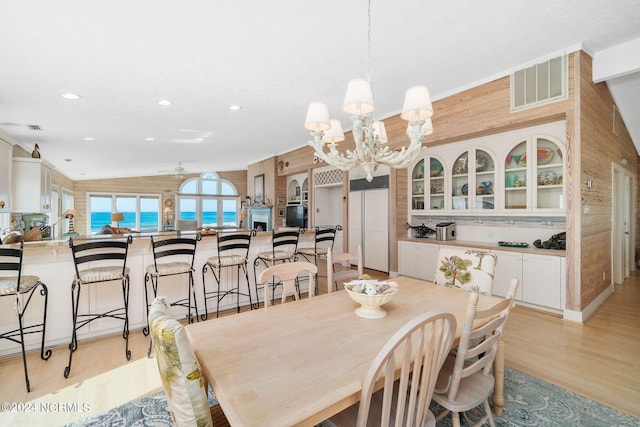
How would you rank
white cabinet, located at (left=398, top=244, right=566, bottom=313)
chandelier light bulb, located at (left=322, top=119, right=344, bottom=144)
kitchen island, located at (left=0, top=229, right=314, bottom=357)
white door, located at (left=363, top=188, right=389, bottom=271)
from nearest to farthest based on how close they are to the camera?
chandelier light bulb, located at (left=322, top=119, right=344, bottom=144) → kitchen island, located at (left=0, top=229, right=314, bottom=357) → white cabinet, located at (left=398, top=244, right=566, bottom=313) → white door, located at (left=363, top=188, right=389, bottom=271)

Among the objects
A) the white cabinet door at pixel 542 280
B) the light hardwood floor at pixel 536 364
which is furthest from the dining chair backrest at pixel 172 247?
the white cabinet door at pixel 542 280

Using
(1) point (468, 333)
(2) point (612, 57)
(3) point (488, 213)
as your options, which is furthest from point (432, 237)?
(1) point (468, 333)

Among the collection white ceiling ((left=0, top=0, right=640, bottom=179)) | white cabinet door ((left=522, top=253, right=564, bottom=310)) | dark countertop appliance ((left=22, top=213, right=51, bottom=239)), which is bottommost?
white cabinet door ((left=522, top=253, right=564, bottom=310))

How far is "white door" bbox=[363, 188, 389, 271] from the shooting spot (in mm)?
5473

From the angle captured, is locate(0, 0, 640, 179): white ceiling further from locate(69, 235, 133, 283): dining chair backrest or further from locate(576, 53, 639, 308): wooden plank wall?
locate(69, 235, 133, 283): dining chair backrest

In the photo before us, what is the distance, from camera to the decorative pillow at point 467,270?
2.28 m

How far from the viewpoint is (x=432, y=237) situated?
5129 millimetres

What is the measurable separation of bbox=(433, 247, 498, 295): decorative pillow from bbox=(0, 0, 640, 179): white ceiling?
1.94 m

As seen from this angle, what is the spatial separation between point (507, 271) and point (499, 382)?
2.41 metres

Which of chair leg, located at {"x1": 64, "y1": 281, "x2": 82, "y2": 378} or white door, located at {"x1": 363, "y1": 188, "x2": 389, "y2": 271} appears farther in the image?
white door, located at {"x1": 363, "y1": 188, "x2": 389, "y2": 271}

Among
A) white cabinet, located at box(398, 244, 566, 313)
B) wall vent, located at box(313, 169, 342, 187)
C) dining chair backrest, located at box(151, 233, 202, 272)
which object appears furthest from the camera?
wall vent, located at box(313, 169, 342, 187)

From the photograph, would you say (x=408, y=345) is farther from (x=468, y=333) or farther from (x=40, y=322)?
(x=40, y=322)

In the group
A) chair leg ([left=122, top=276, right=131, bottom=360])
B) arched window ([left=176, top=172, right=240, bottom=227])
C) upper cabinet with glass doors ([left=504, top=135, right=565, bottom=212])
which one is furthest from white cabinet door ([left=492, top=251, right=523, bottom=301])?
arched window ([left=176, top=172, right=240, bottom=227])

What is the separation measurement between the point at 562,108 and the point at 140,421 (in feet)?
15.1
